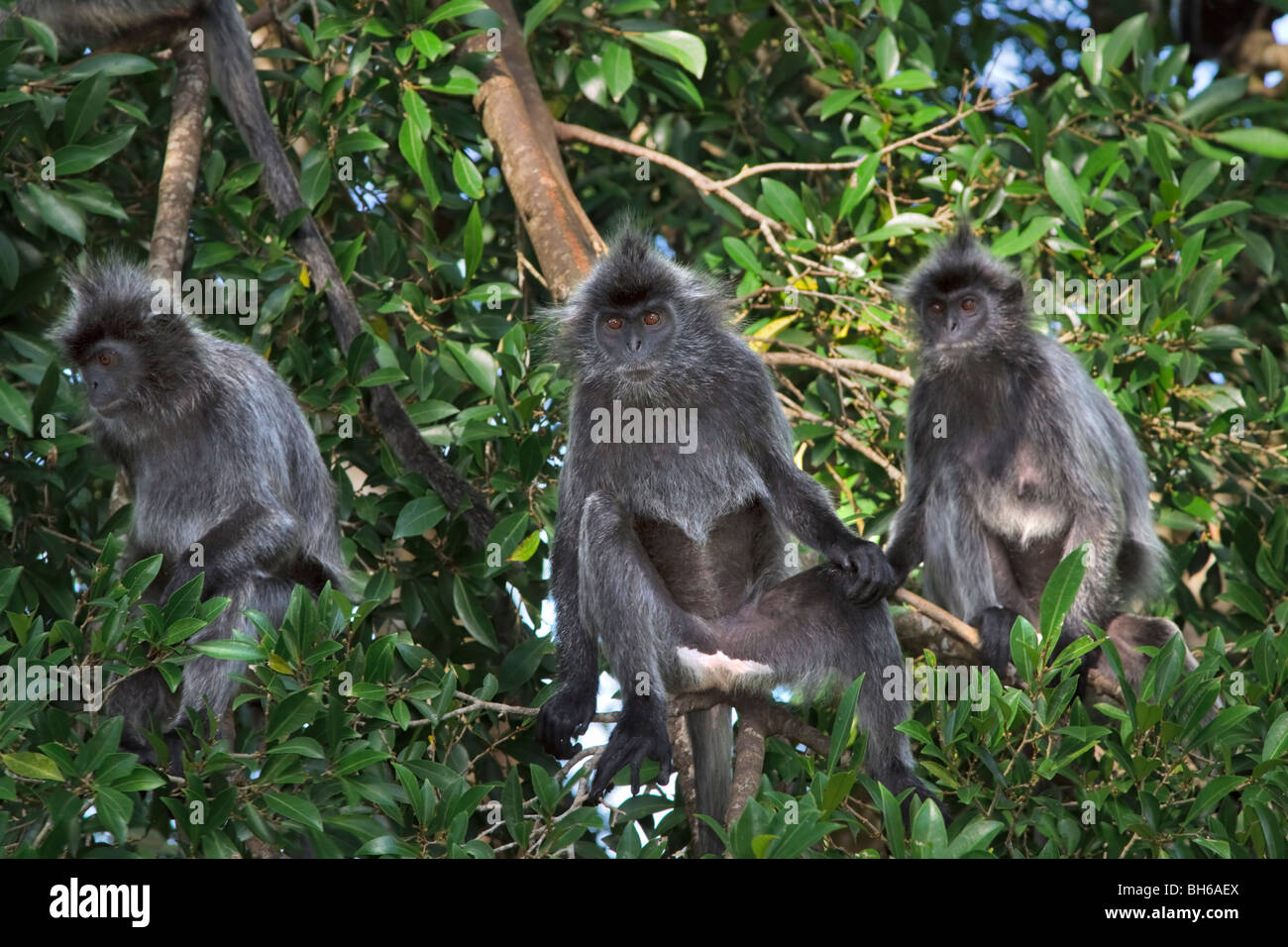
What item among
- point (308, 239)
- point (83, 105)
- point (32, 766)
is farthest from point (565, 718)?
point (83, 105)

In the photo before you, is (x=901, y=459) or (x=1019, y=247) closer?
(x=1019, y=247)

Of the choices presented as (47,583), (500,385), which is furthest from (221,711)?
(500,385)

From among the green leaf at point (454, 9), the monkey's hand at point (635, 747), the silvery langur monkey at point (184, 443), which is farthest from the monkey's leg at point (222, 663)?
the green leaf at point (454, 9)

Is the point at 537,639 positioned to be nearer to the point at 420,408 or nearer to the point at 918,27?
the point at 420,408

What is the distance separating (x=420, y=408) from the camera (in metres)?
5.56

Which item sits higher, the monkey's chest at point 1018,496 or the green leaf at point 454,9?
the green leaf at point 454,9

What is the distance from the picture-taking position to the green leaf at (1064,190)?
5.98 metres

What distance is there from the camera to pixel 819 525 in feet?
16.4

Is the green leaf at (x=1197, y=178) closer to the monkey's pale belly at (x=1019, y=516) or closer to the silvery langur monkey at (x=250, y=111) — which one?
the monkey's pale belly at (x=1019, y=516)

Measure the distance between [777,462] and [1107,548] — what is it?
1722 millimetres

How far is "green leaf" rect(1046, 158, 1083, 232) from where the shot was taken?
5.98 meters

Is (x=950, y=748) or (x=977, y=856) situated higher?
(x=950, y=748)

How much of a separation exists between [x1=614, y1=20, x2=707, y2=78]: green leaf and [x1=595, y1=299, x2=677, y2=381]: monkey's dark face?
1.43 metres

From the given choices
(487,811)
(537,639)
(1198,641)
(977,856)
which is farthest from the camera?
(1198,641)
